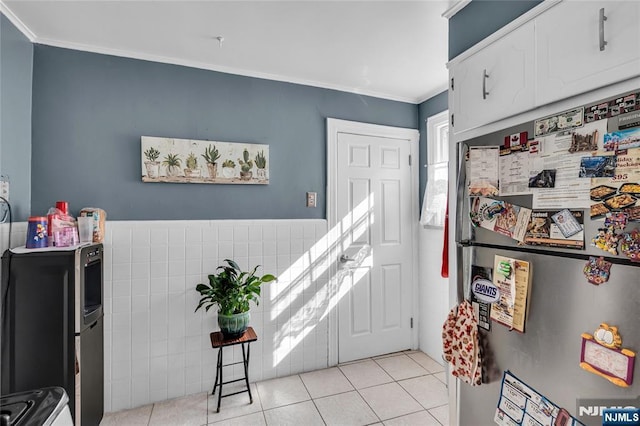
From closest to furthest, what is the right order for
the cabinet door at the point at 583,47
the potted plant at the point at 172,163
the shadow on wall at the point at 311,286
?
the cabinet door at the point at 583,47 < the potted plant at the point at 172,163 < the shadow on wall at the point at 311,286

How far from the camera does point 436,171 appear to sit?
2.84m

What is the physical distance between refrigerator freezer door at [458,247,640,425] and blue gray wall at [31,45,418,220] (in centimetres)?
177

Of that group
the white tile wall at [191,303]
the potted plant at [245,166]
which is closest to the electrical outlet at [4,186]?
the white tile wall at [191,303]

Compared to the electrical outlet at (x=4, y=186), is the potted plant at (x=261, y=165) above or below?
above

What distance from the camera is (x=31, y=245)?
5.78 feet

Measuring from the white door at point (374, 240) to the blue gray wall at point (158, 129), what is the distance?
10.9 inches

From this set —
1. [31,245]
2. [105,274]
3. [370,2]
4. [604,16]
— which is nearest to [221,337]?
[105,274]

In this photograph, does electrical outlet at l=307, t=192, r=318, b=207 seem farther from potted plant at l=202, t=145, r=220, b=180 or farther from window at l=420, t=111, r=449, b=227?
window at l=420, t=111, r=449, b=227

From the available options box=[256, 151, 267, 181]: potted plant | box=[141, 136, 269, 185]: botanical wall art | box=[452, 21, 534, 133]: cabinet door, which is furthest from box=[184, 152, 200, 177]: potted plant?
box=[452, 21, 534, 133]: cabinet door

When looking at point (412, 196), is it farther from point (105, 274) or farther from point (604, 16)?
point (105, 274)

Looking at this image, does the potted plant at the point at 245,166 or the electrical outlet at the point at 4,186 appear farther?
the potted plant at the point at 245,166

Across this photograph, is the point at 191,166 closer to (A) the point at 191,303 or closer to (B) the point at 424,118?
(A) the point at 191,303

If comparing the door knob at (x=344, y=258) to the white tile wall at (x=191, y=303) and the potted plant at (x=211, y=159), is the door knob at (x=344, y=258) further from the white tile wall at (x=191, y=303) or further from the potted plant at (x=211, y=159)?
the potted plant at (x=211, y=159)

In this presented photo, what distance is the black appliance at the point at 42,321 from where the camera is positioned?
1692 mm
